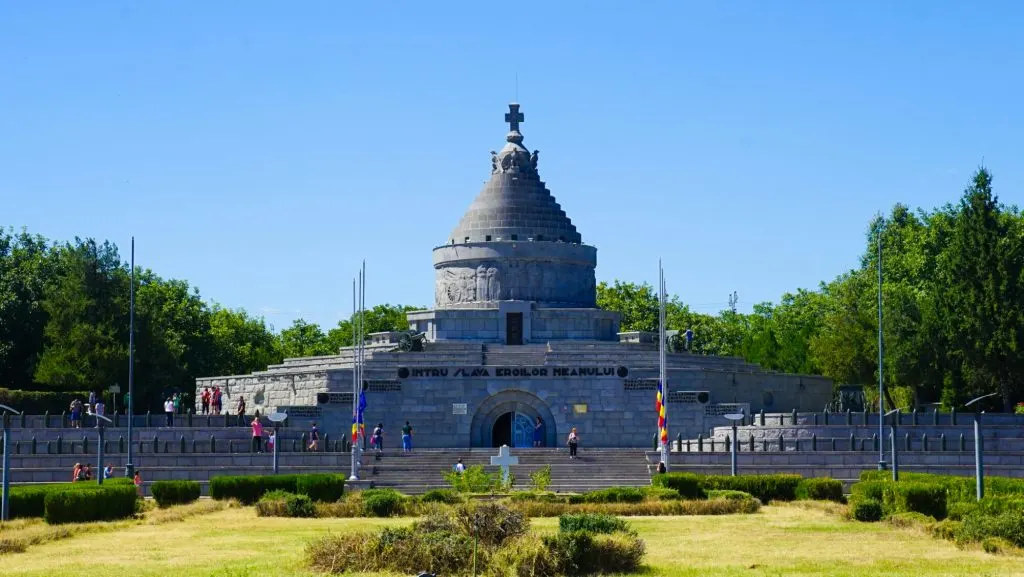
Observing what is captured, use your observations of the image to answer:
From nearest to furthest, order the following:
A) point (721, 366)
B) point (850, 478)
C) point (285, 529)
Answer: point (285, 529)
point (850, 478)
point (721, 366)

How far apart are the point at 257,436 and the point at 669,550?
78.0ft

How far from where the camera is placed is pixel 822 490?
124ft

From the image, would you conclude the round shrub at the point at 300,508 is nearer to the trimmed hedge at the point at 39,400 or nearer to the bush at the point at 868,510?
the bush at the point at 868,510

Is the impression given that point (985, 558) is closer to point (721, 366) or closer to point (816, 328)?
point (721, 366)

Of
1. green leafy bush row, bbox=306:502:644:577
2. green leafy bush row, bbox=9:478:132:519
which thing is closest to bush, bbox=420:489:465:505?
green leafy bush row, bbox=9:478:132:519

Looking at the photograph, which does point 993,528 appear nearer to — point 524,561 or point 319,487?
point 524,561

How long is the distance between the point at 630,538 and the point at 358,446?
2196 cm

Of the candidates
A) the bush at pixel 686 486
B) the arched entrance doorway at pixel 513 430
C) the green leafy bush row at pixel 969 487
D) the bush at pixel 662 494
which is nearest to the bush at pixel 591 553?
the green leafy bush row at pixel 969 487

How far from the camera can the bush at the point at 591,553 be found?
23.2m

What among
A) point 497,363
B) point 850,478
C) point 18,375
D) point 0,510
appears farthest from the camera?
point 18,375

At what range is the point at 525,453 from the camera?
48.0 m

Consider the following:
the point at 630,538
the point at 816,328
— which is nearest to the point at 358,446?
the point at 630,538

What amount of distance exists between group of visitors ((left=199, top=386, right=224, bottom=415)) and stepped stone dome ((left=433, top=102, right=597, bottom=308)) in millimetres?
10230

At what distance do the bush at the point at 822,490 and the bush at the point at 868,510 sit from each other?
6.09m
